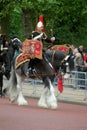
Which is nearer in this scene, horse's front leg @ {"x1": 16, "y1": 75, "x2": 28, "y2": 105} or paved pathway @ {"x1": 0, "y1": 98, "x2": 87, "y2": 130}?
paved pathway @ {"x1": 0, "y1": 98, "x2": 87, "y2": 130}

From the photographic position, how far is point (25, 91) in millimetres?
21906

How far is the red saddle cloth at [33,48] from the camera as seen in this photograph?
17125 mm

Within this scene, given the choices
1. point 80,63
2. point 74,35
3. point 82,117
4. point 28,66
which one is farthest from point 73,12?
point 82,117

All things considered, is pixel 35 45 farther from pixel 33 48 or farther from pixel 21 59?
pixel 21 59

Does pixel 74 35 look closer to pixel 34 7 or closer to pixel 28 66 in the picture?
pixel 34 7

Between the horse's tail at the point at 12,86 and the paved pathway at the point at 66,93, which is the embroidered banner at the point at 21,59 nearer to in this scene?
the horse's tail at the point at 12,86

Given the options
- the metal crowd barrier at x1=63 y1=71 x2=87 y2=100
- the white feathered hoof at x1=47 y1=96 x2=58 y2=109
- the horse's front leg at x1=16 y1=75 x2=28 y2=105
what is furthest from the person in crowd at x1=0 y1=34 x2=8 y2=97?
the white feathered hoof at x1=47 y1=96 x2=58 y2=109

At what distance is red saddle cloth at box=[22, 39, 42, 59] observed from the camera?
17125 mm

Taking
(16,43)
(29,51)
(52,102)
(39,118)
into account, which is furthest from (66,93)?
(39,118)

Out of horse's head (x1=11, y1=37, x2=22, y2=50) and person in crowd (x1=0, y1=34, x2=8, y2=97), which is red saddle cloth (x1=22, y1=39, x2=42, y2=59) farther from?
person in crowd (x1=0, y1=34, x2=8, y2=97)

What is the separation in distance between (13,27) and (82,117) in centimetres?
3188

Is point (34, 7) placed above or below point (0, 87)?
above

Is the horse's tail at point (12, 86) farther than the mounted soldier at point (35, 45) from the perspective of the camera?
Yes

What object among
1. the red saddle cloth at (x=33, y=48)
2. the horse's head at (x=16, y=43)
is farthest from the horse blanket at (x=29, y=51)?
the horse's head at (x=16, y=43)
